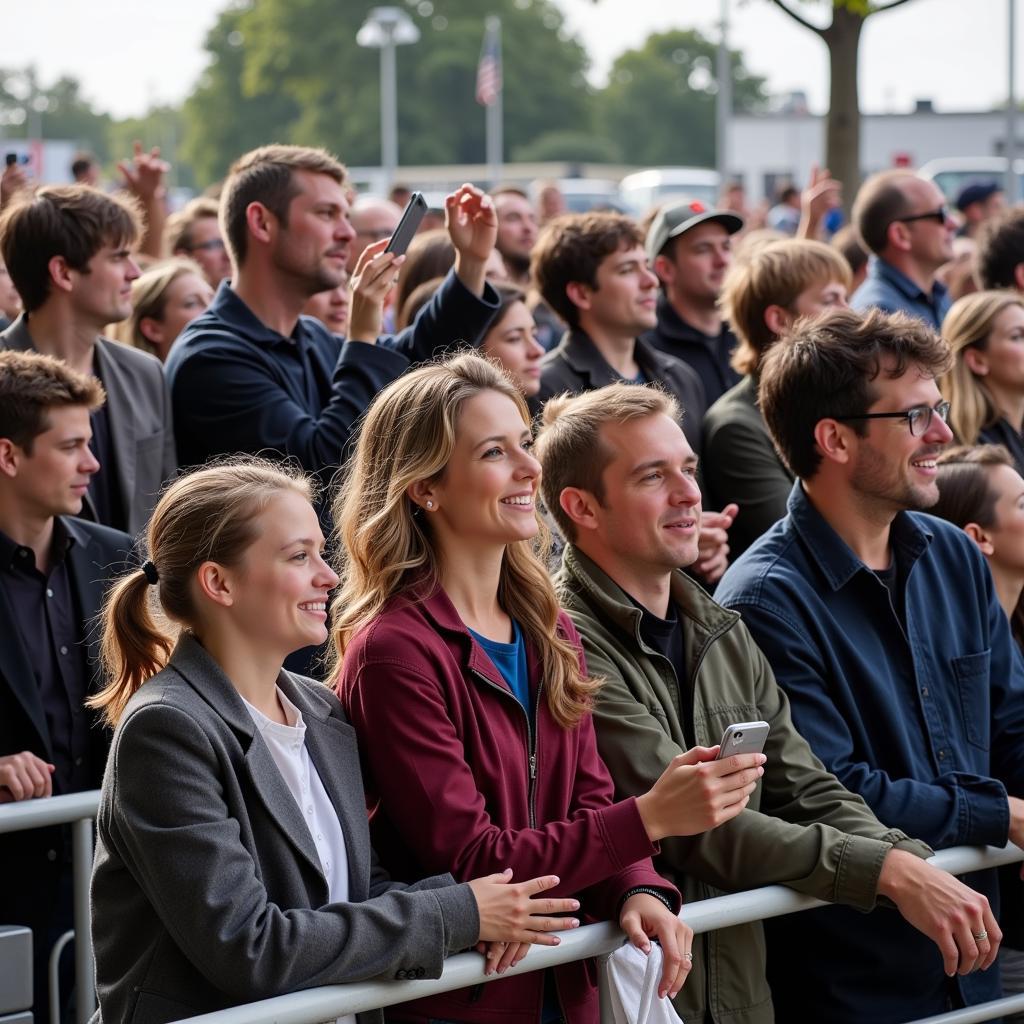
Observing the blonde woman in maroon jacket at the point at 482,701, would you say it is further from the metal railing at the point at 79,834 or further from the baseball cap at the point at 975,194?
the baseball cap at the point at 975,194

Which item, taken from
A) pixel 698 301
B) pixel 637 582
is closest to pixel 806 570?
pixel 637 582

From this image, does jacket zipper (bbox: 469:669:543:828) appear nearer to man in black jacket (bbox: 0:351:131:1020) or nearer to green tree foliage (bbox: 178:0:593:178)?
man in black jacket (bbox: 0:351:131:1020)

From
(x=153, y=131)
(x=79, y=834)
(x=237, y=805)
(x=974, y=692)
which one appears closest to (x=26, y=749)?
(x=79, y=834)

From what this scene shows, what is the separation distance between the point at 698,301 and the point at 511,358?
159 centimetres

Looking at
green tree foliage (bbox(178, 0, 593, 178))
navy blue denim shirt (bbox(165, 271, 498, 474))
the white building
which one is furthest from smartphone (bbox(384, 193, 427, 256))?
green tree foliage (bbox(178, 0, 593, 178))

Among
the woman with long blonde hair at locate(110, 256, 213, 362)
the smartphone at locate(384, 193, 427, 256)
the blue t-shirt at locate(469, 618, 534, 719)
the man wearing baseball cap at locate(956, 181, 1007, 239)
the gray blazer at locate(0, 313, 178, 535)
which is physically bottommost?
the blue t-shirt at locate(469, 618, 534, 719)

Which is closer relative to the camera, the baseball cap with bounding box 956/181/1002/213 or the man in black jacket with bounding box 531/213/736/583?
the man in black jacket with bounding box 531/213/736/583

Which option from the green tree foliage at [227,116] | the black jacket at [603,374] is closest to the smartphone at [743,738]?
the black jacket at [603,374]

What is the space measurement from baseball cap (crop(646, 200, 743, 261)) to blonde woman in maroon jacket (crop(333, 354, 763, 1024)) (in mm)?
3369

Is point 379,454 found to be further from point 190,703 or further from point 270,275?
point 270,275

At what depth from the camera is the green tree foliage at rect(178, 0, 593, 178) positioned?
72625 millimetres

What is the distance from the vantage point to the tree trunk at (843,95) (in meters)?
14.0

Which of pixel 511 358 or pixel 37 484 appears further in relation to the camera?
pixel 511 358

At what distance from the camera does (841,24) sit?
46.0 feet
